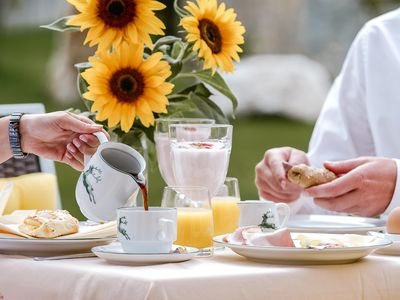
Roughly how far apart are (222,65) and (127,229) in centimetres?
54

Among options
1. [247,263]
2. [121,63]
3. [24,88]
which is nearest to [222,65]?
[121,63]

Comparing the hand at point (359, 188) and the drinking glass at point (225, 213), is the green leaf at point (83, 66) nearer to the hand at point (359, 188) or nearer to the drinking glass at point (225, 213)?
the drinking glass at point (225, 213)

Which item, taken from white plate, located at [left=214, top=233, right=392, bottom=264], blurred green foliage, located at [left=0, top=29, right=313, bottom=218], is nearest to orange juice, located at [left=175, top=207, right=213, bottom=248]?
white plate, located at [left=214, top=233, right=392, bottom=264]

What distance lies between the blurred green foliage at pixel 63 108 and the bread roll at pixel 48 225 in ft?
15.7

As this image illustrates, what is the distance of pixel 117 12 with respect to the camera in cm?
171

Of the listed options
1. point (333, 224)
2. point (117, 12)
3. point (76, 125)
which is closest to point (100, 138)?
point (76, 125)

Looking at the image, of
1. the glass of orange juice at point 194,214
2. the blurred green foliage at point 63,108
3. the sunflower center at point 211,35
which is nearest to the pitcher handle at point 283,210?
the glass of orange juice at point 194,214

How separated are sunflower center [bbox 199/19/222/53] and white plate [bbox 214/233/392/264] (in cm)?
52

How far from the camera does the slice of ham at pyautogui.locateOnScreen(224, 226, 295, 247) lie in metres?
1.38

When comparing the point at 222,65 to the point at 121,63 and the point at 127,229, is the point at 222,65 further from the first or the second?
the point at 127,229

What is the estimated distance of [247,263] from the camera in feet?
4.52

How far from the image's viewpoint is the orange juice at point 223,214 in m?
1.66

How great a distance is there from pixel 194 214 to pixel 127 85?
0.33 meters

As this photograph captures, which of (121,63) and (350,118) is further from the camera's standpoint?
(350,118)
